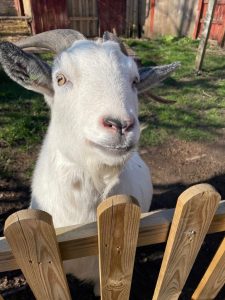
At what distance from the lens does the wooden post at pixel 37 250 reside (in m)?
1.24

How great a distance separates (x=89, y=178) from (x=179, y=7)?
12312mm

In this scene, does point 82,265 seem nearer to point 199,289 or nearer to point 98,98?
point 199,289

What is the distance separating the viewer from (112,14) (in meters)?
12.3

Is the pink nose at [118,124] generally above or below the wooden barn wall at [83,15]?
above

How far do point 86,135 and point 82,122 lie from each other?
0.09 metres

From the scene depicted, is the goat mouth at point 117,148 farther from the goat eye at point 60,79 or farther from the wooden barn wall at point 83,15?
the wooden barn wall at point 83,15

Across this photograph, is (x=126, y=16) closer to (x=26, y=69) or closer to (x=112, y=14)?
(x=112, y=14)

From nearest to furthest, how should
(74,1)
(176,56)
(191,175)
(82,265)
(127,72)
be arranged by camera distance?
(127,72) → (82,265) → (191,175) → (176,56) → (74,1)

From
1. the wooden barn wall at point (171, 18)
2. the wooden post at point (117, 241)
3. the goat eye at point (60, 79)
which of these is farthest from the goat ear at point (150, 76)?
the wooden barn wall at point (171, 18)

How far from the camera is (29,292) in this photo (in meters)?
2.89

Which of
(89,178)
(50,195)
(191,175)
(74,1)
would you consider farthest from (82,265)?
(74,1)

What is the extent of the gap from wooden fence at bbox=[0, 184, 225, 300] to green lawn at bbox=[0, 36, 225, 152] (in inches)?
130

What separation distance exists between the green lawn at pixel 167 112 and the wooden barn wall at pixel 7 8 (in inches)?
309

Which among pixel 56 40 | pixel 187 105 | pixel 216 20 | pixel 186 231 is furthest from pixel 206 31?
pixel 186 231
